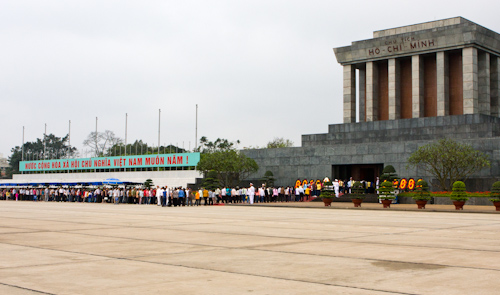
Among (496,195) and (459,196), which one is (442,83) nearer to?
(459,196)

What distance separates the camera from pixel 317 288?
7.31 m

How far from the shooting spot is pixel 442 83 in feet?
157

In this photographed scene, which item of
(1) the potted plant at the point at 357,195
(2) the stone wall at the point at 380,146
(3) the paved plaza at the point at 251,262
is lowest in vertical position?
(3) the paved plaza at the point at 251,262

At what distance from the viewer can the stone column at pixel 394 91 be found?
5047 cm

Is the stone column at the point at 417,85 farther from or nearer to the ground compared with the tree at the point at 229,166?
farther from the ground

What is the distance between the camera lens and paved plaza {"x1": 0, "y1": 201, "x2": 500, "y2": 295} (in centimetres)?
742

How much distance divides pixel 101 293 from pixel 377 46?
48053 mm

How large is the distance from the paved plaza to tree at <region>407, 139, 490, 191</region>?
23.9 m

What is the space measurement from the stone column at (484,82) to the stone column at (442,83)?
2.84 m

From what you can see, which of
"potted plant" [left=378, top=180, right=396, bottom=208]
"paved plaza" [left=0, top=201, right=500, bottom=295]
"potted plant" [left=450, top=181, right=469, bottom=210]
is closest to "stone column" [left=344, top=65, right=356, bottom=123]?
"potted plant" [left=378, top=180, right=396, bottom=208]

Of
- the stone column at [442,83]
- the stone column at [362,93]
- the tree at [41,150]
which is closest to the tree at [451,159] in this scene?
the stone column at [442,83]

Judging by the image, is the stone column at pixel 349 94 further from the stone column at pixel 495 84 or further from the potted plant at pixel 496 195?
the potted plant at pixel 496 195

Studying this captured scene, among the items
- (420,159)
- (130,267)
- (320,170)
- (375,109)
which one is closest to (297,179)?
(320,170)

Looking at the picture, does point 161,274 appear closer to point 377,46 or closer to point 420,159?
point 420,159
